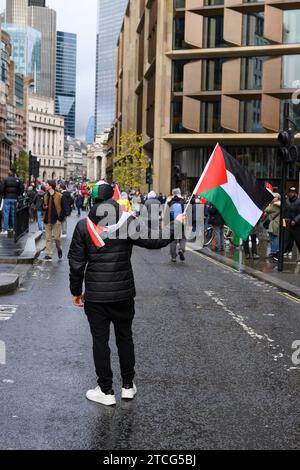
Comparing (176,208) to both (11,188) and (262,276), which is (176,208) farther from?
(11,188)

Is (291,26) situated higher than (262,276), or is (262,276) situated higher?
(291,26)

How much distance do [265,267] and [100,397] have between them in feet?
35.7

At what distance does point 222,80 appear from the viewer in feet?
152

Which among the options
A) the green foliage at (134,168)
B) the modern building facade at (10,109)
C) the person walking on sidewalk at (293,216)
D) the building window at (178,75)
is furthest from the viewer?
the modern building facade at (10,109)

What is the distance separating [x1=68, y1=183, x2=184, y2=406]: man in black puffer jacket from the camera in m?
5.24

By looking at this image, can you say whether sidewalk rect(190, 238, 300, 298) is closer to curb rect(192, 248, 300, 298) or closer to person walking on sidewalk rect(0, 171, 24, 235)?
curb rect(192, 248, 300, 298)

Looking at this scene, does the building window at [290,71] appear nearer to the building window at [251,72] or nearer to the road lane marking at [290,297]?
the building window at [251,72]

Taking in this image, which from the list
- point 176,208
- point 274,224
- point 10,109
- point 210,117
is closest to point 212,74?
point 210,117

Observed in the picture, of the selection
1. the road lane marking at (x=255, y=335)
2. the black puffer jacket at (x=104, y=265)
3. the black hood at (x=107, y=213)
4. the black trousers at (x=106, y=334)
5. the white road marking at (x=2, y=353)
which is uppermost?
the black hood at (x=107, y=213)

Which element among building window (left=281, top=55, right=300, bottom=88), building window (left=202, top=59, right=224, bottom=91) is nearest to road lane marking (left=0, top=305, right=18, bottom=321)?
building window (left=281, top=55, right=300, bottom=88)

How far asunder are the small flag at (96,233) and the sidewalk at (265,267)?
22.2 ft

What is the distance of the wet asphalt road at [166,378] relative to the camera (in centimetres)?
452

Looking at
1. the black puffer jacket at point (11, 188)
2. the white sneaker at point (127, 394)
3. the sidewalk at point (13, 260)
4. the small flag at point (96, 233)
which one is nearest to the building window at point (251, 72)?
the black puffer jacket at point (11, 188)

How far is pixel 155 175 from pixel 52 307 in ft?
132
